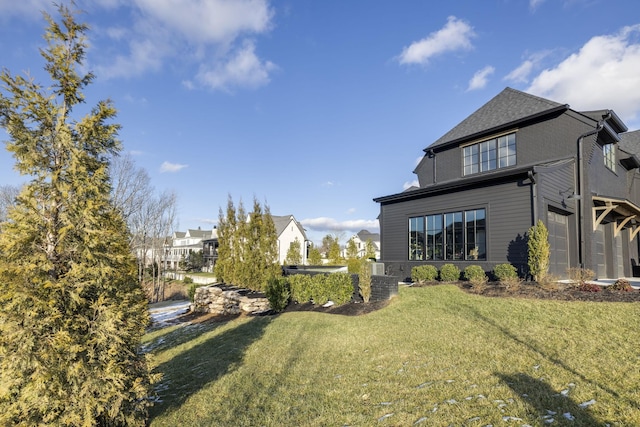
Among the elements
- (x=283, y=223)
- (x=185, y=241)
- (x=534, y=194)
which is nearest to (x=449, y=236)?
(x=534, y=194)

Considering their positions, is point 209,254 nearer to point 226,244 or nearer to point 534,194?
point 226,244

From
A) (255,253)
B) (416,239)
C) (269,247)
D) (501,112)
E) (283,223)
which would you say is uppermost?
(501,112)

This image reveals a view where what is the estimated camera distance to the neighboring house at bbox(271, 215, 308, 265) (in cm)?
4709

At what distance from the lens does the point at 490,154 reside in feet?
55.0

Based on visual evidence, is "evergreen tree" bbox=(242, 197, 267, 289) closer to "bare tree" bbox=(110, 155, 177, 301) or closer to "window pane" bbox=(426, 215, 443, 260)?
"window pane" bbox=(426, 215, 443, 260)

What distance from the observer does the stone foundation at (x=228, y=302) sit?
1266cm

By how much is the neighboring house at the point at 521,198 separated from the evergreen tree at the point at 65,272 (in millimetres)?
12780

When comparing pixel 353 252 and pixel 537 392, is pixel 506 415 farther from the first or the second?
pixel 353 252

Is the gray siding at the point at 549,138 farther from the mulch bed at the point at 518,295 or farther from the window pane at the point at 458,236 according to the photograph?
the mulch bed at the point at 518,295

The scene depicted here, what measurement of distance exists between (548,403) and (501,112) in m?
16.9

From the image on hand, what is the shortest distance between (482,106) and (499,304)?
14.5 metres

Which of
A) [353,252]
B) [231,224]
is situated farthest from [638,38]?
[353,252]

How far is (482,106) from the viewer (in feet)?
62.9

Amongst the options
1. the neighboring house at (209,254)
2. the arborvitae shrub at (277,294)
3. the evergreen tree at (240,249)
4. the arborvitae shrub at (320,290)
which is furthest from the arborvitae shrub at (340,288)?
the neighboring house at (209,254)
